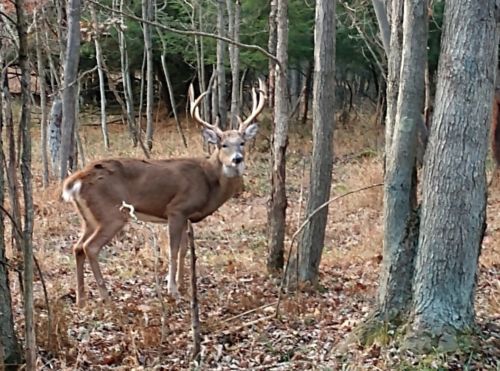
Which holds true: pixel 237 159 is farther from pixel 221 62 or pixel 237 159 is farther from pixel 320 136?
pixel 221 62

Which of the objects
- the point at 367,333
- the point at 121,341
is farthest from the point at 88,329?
the point at 367,333

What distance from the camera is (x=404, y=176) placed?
18.7 ft

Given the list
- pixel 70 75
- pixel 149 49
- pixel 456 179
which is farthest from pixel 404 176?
pixel 149 49

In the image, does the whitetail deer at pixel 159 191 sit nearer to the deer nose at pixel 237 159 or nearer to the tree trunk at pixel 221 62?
the deer nose at pixel 237 159

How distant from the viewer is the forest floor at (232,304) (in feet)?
19.5

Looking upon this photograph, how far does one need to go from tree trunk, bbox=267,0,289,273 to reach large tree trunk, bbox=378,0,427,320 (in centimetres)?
279

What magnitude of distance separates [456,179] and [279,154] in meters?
3.54

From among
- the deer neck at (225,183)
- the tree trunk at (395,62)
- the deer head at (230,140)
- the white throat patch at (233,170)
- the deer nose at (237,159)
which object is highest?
the tree trunk at (395,62)

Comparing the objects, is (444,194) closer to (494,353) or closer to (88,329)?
(494,353)

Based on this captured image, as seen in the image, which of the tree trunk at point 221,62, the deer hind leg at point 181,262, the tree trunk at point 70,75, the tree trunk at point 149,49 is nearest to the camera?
the deer hind leg at point 181,262

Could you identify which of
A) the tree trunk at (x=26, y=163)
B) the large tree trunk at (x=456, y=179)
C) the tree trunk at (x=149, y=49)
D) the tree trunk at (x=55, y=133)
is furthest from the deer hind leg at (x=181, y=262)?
the tree trunk at (x=149, y=49)

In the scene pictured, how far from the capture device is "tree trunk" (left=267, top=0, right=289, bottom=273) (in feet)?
28.3

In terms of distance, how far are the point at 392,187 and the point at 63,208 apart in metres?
8.08

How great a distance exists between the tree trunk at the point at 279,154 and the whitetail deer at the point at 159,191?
1.49ft
